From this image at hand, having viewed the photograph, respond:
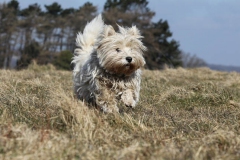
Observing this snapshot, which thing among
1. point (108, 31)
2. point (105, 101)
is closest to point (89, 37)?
point (108, 31)

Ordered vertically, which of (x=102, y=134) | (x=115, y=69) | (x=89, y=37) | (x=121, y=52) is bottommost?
(x=102, y=134)

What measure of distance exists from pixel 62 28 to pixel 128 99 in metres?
49.8

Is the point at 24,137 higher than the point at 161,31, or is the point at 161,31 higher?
the point at 161,31

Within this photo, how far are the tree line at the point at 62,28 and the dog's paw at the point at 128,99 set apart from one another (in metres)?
41.0

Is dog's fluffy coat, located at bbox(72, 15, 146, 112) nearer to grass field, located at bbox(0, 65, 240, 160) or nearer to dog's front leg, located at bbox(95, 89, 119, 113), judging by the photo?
dog's front leg, located at bbox(95, 89, 119, 113)

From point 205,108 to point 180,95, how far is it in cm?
85

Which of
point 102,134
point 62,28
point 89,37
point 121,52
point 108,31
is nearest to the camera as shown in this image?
point 102,134

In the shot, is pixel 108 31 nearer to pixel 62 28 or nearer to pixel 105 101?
pixel 105 101

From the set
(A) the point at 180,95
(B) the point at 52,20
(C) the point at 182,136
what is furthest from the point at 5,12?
(C) the point at 182,136

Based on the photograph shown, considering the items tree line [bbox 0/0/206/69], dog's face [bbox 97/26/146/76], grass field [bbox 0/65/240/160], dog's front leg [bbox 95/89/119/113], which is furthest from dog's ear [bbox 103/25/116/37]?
tree line [bbox 0/0/206/69]

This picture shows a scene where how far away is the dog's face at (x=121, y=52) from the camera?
237 inches

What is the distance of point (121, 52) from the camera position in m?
6.12

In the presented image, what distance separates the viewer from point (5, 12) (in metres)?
50.1

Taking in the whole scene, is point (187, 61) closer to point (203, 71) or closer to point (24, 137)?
point (203, 71)
